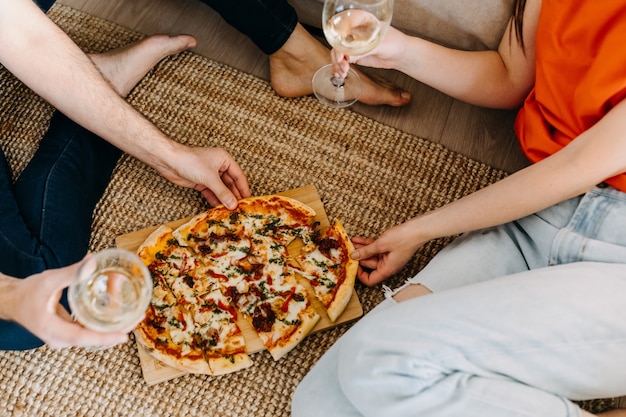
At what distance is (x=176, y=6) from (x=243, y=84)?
0.37 m

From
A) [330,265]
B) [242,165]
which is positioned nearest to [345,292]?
[330,265]

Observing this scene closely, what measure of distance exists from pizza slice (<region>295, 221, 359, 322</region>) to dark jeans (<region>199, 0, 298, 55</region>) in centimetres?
54

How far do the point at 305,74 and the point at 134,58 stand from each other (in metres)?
0.48

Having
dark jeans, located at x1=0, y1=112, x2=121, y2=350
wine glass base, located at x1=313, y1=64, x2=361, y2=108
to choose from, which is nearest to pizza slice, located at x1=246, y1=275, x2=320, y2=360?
dark jeans, located at x1=0, y1=112, x2=121, y2=350

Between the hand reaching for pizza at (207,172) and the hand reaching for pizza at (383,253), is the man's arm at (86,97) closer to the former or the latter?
the hand reaching for pizza at (207,172)

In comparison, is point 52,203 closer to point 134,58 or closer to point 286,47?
point 134,58

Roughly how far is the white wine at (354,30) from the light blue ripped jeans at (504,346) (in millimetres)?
511

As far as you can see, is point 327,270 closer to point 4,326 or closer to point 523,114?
point 523,114

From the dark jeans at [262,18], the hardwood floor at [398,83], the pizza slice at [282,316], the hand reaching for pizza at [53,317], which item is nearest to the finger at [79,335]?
the hand reaching for pizza at [53,317]

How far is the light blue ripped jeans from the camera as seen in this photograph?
3.31 ft

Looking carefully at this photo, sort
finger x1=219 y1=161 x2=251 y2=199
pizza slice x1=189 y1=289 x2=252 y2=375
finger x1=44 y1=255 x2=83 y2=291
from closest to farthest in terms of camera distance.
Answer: finger x1=44 y1=255 x2=83 y2=291
pizza slice x1=189 y1=289 x2=252 y2=375
finger x1=219 y1=161 x2=251 y2=199

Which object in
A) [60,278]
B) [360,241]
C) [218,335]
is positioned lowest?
[218,335]

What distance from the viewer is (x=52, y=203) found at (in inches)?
54.8

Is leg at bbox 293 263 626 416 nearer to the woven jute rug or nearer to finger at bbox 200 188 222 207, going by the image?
the woven jute rug
